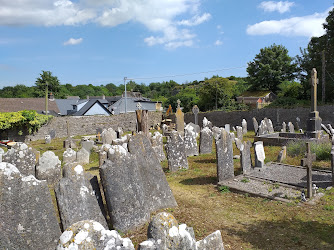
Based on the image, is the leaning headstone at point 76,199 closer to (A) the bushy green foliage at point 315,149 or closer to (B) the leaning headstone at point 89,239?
(B) the leaning headstone at point 89,239

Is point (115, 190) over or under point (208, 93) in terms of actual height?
under

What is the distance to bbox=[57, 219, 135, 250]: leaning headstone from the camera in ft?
6.78

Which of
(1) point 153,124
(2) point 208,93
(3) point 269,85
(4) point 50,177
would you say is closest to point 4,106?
(1) point 153,124

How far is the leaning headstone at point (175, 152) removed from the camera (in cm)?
1012

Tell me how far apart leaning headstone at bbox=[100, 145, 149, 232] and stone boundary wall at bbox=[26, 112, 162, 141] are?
22398 mm

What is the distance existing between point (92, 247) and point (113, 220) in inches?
119

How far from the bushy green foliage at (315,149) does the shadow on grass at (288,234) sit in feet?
19.1

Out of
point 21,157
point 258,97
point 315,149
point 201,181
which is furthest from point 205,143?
point 258,97

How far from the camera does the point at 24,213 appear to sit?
12.6 ft

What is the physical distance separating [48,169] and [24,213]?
A: 207 inches

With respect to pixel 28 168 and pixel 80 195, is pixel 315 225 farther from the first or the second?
pixel 28 168

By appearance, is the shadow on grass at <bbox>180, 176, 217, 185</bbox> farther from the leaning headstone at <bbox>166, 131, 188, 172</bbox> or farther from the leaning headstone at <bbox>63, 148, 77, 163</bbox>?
the leaning headstone at <bbox>63, 148, 77, 163</bbox>

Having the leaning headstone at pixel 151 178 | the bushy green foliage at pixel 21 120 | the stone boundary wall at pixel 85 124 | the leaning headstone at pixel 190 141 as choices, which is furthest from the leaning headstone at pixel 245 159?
the bushy green foliage at pixel 21 120

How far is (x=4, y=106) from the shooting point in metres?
35.3
